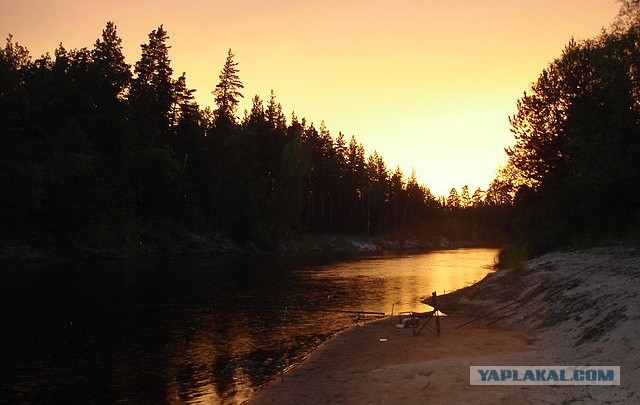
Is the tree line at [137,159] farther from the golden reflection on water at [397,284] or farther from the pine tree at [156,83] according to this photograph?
the golden reflection on water at [397,284]

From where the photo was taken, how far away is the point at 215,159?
95375 millimetres

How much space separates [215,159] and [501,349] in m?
83.4

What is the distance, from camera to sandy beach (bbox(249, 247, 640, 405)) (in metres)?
12.2

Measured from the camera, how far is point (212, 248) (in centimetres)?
8362

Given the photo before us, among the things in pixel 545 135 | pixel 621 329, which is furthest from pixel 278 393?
pixel 545 135

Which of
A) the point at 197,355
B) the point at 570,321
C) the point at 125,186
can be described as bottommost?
the point at 197,355

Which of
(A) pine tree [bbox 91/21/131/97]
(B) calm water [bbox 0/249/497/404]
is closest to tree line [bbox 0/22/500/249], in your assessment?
(A) pine tree [bbox 91/21/131/97]

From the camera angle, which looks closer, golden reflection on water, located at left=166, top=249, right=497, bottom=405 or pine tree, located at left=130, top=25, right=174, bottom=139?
golden reflection on water, located at left=166, top=249, right=497, bottom=405

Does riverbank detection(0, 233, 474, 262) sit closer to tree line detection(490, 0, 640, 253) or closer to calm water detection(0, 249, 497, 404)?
calm water detection(0, 249, 497, 404)

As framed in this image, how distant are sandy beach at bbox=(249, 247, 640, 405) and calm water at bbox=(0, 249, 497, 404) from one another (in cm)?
215

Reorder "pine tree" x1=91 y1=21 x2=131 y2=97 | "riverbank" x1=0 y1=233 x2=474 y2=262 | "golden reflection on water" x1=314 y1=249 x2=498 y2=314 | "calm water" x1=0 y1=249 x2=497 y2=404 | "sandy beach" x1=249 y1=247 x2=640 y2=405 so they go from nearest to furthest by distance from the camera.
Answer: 1. "sandy beach" x1=249 y1=247 x2=640 y2=405
2. "calm water" x1=0 y1=249 x2=497 y2=404
3. "golden reflection on water" x1=314 y1=249 x2=498 y2=314
4. "riverbank" x1=0 y1=233 x2=474 y2=262
5. "pine tree" x1=91 y1=21 x2=131 y2=97

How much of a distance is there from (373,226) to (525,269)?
120824 mm

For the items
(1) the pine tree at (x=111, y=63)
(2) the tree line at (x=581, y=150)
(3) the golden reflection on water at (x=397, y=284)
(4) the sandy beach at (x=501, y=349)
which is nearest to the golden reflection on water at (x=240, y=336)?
(3) the golden reflection on water at (x=397, y=284)

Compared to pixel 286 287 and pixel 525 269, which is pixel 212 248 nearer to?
pixel 286 287
